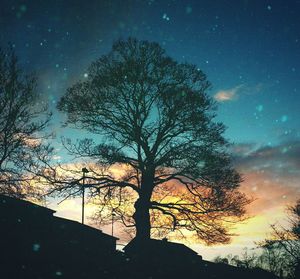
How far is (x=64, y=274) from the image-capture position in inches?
373

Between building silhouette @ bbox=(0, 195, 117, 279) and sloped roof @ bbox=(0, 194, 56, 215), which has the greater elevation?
sloped roof @ bbox=(0, 194, 56, 215)

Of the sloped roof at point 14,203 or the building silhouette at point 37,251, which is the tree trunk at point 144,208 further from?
the sloped roof at point 14,203

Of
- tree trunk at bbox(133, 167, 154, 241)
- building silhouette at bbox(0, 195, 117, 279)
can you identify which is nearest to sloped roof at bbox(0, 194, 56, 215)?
building silhouette at bbox(0, 195, 117, 279)

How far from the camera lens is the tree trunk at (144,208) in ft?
57.8

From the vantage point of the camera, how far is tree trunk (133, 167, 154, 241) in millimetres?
17609

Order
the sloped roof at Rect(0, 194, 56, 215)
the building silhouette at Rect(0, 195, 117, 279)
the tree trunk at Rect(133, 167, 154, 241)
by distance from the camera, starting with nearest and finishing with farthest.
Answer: the building silhouette at Rect(0, 195, 117, 279) → the sloped roof at Rect(0, 194, 56, 215) → the tree trunk at Rect(133, 167, 154, 241)

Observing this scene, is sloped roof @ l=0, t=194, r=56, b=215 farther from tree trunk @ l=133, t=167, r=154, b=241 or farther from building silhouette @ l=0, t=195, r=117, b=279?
tree trunk @ l=133, t=167, r=154, b=241

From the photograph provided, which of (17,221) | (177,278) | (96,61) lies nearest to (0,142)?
(96,61)

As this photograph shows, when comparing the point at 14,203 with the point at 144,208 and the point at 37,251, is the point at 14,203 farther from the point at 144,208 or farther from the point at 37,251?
the point at 144,208

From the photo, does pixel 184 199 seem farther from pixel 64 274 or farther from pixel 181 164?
pixel 64 274

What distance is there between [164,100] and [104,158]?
4.31 meters

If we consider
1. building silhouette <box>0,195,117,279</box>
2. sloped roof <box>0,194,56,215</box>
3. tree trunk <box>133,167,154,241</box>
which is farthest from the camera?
tree trunk <box>133,167,154,241</box>

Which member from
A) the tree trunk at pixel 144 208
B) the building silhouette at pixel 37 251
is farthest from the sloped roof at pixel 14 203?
the tree trunk at pixel 144 208

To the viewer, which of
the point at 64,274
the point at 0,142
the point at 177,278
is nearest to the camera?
the point at 64,274
